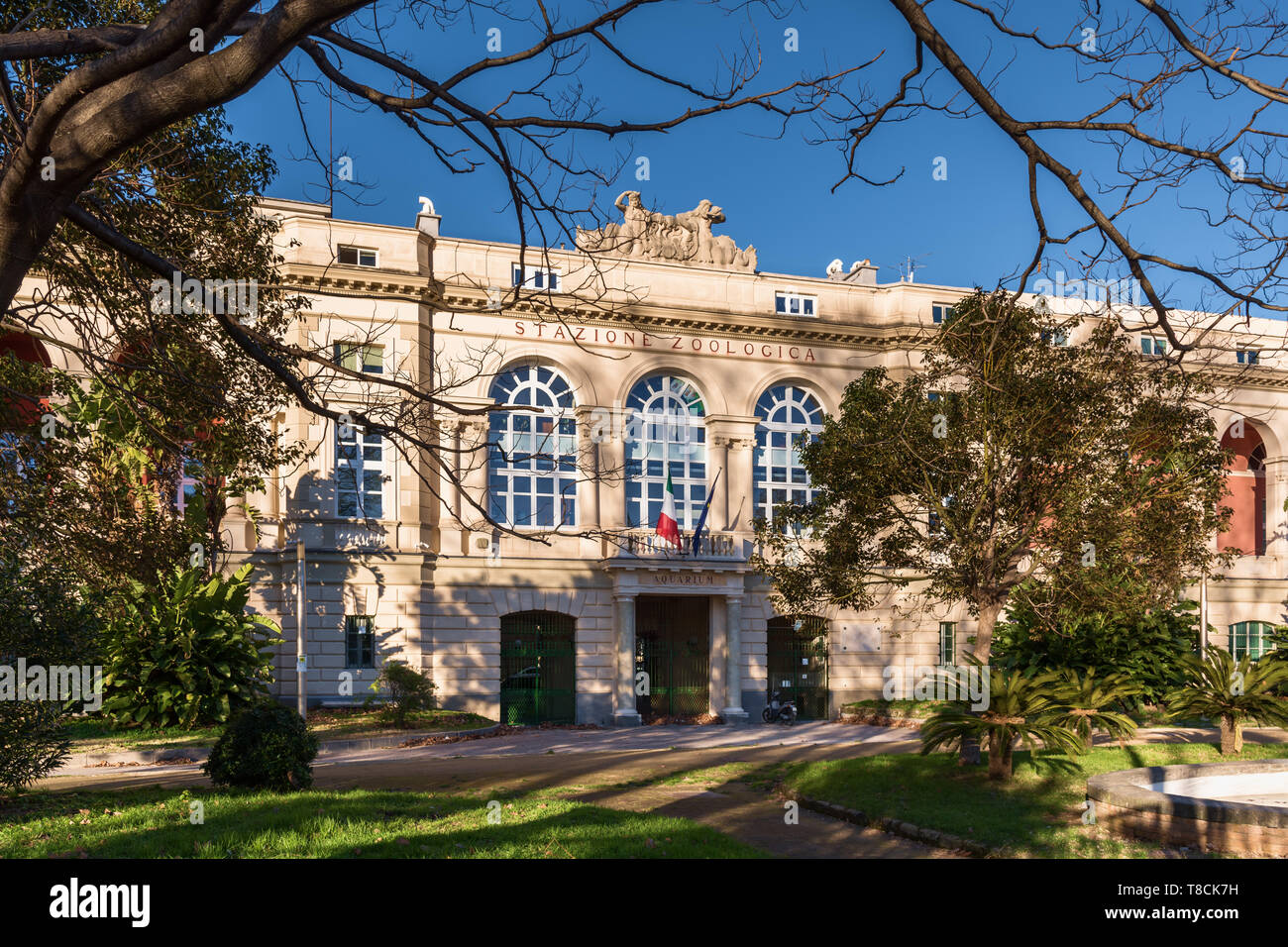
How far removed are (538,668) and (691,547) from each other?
6.22 metres

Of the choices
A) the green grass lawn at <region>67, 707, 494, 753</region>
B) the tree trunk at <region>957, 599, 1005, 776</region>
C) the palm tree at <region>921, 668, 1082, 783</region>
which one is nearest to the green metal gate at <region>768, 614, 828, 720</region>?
the green grass lawn at <region>67, 707, 494, 753</region>

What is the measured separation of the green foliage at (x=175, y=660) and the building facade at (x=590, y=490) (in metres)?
3.79

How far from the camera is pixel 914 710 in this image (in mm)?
33469

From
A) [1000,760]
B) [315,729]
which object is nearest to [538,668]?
[315,729]

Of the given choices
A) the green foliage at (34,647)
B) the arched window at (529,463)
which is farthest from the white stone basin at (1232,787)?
the arched window at (529,463)

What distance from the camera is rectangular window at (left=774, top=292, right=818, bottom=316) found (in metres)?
37.7

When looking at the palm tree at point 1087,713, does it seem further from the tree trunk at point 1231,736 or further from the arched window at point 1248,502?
the arched window at point 1248,502

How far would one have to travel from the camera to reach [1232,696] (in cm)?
1811

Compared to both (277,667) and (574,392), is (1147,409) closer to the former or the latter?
(574,392)

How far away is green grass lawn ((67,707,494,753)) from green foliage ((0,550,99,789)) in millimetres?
7819

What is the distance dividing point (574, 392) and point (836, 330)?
31.0 ft

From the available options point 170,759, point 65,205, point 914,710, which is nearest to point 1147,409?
point 914,710

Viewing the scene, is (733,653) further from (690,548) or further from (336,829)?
(336,829)

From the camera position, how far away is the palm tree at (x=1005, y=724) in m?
14.7
